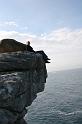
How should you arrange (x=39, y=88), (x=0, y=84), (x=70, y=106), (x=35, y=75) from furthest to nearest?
1. (x=70, y=106)
2. (x=39, y=88)
3. (x=35, y=75)
4. (x=0, y=84)

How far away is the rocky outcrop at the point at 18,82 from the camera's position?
23531mm

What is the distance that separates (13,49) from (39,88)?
8.05m

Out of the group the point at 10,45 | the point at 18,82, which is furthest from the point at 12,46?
the point at 18,82

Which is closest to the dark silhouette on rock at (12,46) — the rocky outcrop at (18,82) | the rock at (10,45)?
the rock at (10,45)

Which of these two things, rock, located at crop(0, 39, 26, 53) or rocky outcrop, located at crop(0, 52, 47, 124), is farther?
rock, located at crop(0, 39, 26, 53)

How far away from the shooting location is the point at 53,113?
113 m

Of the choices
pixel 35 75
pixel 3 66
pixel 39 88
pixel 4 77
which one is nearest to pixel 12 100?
pixel 4 77

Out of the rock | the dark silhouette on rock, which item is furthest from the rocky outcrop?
the rock

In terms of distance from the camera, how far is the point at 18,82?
25312 millimetres

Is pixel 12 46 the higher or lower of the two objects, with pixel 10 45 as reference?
lower

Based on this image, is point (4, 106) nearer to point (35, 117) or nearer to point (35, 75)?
point (35, 75)

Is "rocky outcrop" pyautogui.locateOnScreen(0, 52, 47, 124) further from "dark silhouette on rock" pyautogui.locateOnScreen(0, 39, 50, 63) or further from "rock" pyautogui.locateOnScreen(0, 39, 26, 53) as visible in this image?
"rock" pyautogui.locateOnScreen(0, 39, 26, 53)

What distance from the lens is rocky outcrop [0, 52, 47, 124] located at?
926 inches

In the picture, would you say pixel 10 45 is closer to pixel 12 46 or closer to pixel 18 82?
pixel 12 46
